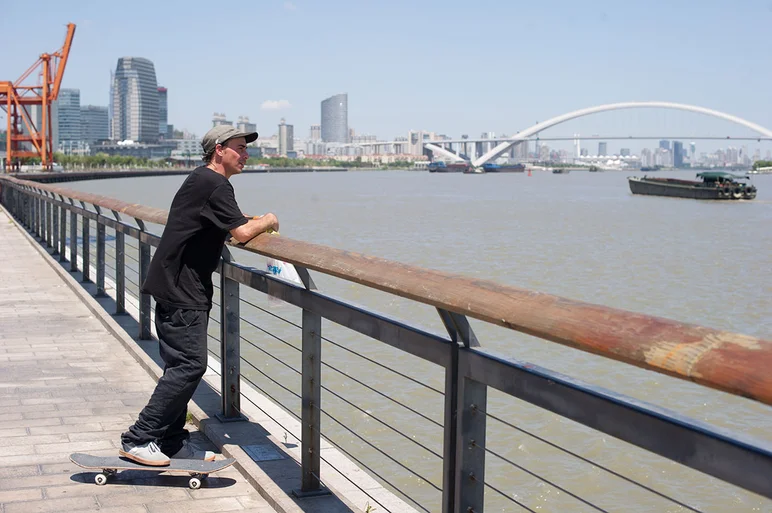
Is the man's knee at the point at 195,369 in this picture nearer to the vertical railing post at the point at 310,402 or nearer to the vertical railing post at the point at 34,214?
the vertical railing post at the point at 310,402

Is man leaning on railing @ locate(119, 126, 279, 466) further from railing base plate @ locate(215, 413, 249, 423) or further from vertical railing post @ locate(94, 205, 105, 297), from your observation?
vertical railing post @ locate(94, 205, 105, 297)

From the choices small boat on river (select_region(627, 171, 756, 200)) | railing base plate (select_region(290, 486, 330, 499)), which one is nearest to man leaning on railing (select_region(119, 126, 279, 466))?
railing base plate (select_region(290, 486, 330, 499))

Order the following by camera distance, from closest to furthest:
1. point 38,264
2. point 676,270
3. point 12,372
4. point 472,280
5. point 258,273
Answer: point 472,280, point 258,273, point 12,372, point 38,264, point 676,270

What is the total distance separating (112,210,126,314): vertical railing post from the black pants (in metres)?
3.63

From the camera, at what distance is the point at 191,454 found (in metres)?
4.58

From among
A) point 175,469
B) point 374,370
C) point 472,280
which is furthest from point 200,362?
point 374,370

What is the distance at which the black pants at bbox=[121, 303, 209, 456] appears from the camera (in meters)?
4.33

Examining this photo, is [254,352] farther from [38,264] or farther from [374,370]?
[38,264]

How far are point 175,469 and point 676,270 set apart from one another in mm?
24977

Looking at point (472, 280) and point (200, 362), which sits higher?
point (472, 280)

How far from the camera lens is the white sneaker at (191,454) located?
4.52 m

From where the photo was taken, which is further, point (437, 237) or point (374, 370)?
point (437, 237)

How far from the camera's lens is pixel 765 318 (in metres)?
18.4

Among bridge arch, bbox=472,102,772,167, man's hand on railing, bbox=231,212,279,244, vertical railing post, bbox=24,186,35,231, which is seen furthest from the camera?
bridge arch, bbox=472,102,772,167
